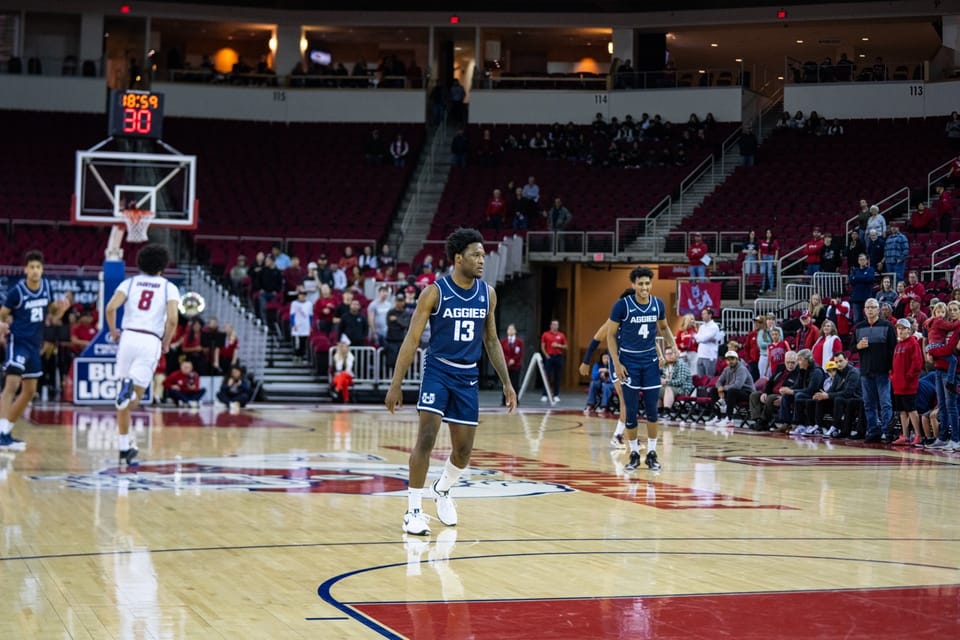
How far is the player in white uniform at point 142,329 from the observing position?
12828 mm

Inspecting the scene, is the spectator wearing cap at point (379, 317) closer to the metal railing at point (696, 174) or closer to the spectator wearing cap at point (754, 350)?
the spectator wearing cap at point (754, 350)

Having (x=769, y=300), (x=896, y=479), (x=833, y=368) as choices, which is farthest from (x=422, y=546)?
(x=769, y=300)

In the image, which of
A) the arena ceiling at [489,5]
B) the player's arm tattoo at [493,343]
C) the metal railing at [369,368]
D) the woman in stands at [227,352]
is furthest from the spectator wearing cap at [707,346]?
the arena ceiling at [489,5]

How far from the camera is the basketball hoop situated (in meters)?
25.7

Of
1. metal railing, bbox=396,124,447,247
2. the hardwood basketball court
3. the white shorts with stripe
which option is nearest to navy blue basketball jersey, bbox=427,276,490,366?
the hardwood basketball court

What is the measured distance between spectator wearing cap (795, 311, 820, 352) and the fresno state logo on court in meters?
9.41

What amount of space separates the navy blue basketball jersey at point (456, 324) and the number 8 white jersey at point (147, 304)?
4655mm

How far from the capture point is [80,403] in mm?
22188

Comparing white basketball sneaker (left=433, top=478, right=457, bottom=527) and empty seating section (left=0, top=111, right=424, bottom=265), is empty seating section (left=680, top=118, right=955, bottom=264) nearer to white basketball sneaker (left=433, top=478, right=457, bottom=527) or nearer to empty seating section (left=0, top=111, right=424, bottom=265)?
empty seating section (left=0, top=111, right=424, bottom=265)

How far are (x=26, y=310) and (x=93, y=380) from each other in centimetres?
791

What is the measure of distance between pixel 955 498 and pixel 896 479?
164 cm

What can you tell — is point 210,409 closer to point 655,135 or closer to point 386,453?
point 386,453

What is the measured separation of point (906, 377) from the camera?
1738 centimetres

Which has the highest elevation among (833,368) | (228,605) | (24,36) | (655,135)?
(24,36)
